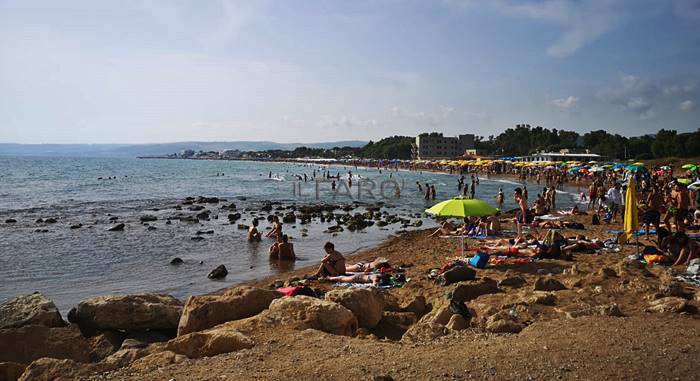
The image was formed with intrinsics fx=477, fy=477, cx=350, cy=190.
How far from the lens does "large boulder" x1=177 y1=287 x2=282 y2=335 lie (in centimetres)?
685

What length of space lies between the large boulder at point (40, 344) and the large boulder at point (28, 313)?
0.46m

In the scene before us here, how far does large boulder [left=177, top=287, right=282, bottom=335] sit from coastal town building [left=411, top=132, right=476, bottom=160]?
129724mm

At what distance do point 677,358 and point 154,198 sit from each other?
133ft

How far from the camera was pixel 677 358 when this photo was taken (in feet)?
15.9

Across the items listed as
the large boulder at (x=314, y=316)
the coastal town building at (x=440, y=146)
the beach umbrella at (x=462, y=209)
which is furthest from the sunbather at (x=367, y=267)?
the coastal town building at (x=440, y=146)

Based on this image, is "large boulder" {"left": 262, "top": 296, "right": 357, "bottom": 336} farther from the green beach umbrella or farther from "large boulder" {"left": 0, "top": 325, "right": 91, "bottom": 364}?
the green beach umbrella

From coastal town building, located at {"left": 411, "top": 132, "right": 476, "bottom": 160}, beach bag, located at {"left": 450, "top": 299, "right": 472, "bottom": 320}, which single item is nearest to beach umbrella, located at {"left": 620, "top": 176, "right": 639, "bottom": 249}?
beach bag, located at {"left": 450, "top": 299, "right": 472, "bottom": 320}

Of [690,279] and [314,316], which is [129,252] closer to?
[314,316]

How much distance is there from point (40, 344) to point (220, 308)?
2395 mm

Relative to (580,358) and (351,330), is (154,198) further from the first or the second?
(580,358)

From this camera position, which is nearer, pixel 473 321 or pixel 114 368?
pixel 114 368

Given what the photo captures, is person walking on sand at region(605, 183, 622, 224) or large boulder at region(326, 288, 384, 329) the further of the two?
person walking on sand at region(605, 183, 622, 224)

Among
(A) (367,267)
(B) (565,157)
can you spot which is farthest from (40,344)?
(B) (565,157)

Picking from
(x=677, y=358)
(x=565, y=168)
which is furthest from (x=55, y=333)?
(x=565, y=168)
